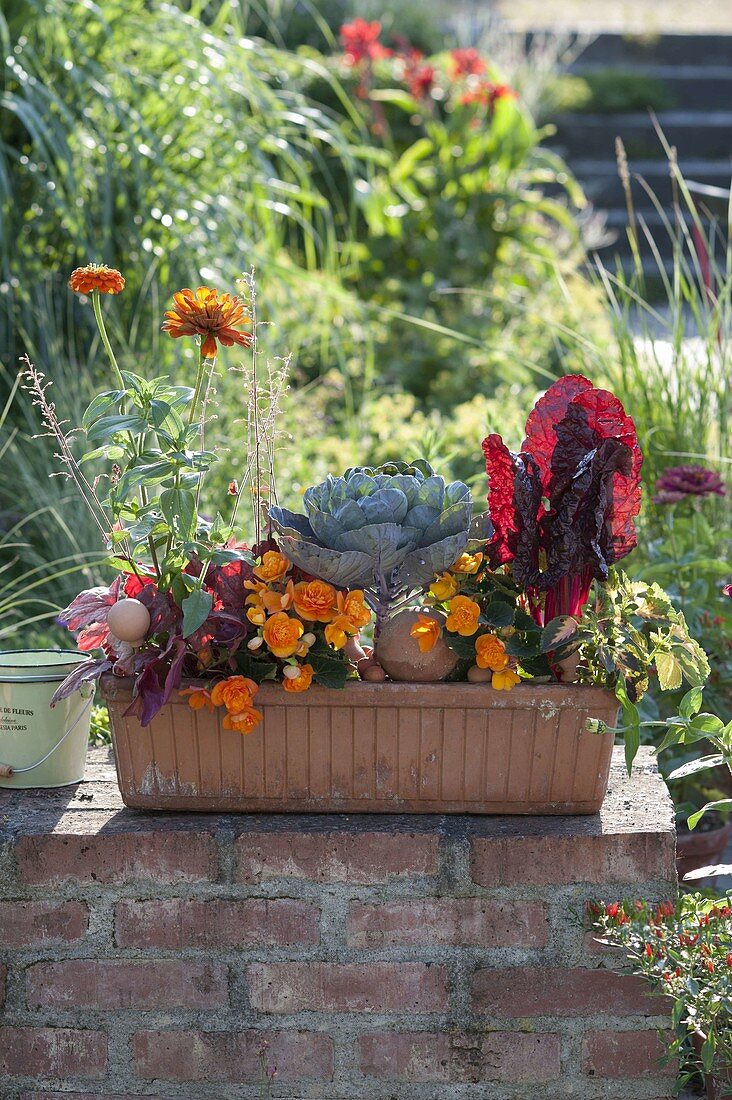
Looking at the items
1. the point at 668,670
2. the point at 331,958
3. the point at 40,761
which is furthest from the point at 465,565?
the point at 40,761

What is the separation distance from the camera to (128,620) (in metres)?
1.48

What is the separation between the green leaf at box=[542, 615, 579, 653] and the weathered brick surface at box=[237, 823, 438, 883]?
0.27m

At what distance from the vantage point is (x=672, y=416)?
2.81 meters

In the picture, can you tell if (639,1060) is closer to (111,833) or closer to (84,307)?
(111,833)

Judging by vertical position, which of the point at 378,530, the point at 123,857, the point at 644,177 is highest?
the point at 378,530

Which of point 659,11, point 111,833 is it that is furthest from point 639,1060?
point 659,11

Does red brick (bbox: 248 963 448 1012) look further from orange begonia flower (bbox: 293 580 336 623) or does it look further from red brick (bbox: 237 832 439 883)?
orange begonia flower (bbox: 293 580 336 623)

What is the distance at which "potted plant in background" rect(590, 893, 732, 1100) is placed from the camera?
4.68 ft

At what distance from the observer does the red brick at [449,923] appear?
1.53 m

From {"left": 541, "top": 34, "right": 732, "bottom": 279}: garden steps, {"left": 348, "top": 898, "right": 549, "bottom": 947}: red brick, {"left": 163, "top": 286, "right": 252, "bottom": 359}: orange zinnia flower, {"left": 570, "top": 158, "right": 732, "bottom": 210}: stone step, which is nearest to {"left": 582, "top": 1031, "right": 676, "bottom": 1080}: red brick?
{"left": 348, "top": 898, "right": 549, "bottom": 947}: red brick

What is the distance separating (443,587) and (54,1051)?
2.39 feet

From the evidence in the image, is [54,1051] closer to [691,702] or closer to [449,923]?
[449,923]

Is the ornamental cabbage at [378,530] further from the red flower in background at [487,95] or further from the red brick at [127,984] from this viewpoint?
the red flower in background at [487,95]

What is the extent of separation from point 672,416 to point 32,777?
65.8 inches
